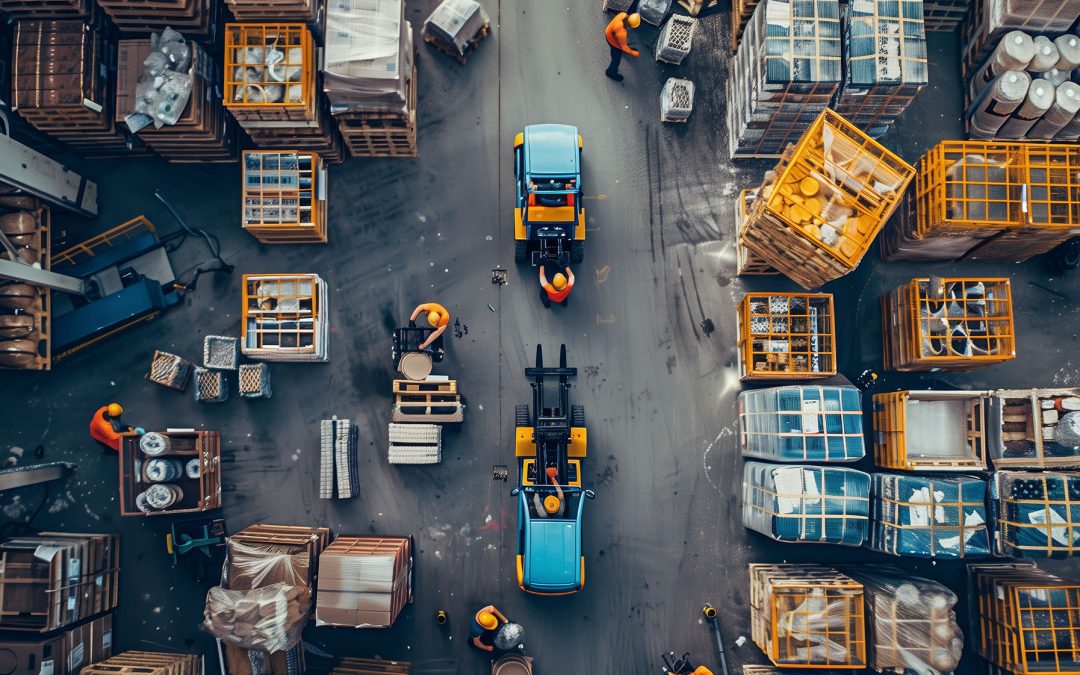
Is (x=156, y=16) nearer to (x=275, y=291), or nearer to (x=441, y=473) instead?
(x=275, y=291)

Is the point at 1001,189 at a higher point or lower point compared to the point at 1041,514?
higher

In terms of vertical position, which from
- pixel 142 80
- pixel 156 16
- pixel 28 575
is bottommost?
pixel 28 575

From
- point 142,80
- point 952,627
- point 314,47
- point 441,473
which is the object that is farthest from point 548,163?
point 952,627

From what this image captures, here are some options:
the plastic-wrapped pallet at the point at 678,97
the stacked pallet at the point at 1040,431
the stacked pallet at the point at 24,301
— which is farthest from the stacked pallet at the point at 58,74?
the stacked pallet at the point at 1040,431

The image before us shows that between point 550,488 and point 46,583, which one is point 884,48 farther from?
point 46,583

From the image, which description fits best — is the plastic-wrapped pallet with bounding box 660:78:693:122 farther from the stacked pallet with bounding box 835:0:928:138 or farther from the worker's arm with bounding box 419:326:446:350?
the worker's arm with bounding box 419:326:446:350

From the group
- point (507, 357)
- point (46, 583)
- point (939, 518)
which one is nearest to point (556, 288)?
point (507, 357)

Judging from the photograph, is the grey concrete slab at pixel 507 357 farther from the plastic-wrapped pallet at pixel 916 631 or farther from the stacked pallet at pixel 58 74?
the plastic-wrapped pallet at pixel 916 631
